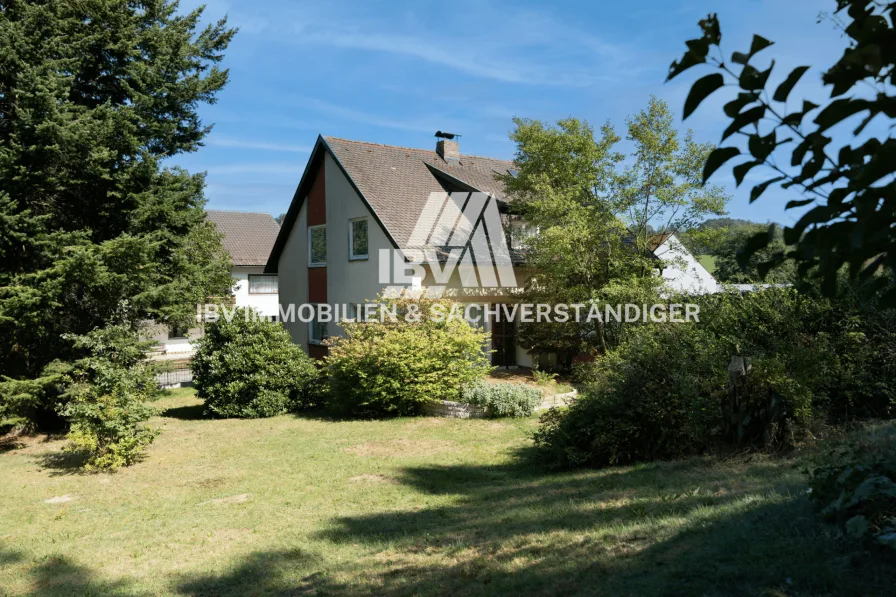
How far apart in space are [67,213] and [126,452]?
709 centimetres

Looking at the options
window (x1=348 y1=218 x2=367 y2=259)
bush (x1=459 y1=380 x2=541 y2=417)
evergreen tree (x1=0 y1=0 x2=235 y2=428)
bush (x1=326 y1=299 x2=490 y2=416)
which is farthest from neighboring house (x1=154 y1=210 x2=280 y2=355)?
bush (x1=459 y1=380 x2=541 y2=417)

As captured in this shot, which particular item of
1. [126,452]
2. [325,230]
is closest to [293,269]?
[325,230]

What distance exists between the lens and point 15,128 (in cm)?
1322

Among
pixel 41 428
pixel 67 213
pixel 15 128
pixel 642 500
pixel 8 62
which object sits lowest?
pixel 41 428

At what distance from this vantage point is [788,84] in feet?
5.42

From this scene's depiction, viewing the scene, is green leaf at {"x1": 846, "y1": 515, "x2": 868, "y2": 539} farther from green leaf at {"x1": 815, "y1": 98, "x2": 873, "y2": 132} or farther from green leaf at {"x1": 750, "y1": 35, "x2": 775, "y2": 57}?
green leaf at {"x1": 750, "y1": 35, "x2": 775, "y2": 57}

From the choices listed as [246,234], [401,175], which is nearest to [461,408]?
[401,175]

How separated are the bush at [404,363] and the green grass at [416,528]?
9.65 ft

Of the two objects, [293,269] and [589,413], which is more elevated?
[293,269]

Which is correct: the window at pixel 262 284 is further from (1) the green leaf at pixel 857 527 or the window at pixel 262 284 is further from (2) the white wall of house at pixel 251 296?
(1) the green leaf at pixel 857 527

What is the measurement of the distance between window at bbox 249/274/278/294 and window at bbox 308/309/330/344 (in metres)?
17.8

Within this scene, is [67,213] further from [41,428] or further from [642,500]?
[642,500]

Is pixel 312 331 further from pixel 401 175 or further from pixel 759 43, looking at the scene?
pixel 759 43

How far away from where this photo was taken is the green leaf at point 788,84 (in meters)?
1.64
